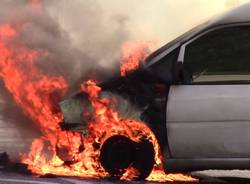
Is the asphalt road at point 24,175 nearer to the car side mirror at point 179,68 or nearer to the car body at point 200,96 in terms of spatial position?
the car body at point 200,96

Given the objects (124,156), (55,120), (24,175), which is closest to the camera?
(124,156)

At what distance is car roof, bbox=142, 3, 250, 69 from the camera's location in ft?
20.3

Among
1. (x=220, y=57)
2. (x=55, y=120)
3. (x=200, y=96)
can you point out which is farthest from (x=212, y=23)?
(x=55, y=120)

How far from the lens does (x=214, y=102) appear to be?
6.05 m

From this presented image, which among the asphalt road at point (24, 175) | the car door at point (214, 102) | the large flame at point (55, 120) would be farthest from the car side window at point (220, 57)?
the asphalt road at point (24, 175)

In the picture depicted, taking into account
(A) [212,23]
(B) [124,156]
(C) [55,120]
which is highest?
(A) [212,23]

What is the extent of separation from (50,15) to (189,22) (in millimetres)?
1707

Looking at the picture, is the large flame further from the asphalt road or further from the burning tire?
the asphalt road

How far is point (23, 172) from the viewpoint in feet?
21.7

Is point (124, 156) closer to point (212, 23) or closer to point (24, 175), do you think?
point (24, 175)

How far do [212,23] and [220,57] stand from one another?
0.38 metres

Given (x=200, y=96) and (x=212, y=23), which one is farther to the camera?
(x=212, y=23)

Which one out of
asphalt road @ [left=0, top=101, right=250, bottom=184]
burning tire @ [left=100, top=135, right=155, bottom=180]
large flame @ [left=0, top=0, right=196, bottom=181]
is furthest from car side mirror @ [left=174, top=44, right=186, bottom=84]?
asphalt road @ [left=0, top=101, right=250, bottom=184]

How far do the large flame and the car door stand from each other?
37 centimetres
